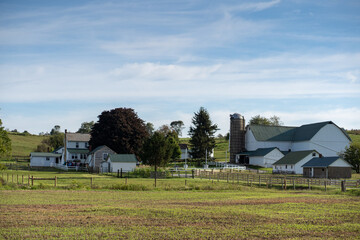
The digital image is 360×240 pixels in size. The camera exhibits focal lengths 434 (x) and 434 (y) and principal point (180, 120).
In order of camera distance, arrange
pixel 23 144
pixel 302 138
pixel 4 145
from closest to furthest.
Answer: pixel 4 145, pixel 302 138, pixel 23 144

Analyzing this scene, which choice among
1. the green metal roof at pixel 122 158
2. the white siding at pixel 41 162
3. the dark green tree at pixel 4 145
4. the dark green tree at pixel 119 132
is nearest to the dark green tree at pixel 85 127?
the white siding at pixel 41 162

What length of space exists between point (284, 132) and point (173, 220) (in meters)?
83.0

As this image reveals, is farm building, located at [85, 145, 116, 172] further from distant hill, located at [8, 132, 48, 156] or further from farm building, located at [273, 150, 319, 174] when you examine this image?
distant hill, located at [8, 132, 48, 156]

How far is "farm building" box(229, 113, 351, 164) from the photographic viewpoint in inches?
3487

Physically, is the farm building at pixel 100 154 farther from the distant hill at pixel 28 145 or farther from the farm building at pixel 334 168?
the distant hill at pixel 28 145

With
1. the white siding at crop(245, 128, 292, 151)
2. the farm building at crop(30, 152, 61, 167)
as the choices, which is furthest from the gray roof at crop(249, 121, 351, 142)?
the farm building at crop(30, 152, 61, 167)

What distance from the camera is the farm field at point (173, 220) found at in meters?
15.6

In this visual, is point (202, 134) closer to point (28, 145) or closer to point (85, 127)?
point (28, 145)

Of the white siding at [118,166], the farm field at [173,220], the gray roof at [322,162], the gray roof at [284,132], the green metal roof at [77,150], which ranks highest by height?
the gray roof at [284,132]

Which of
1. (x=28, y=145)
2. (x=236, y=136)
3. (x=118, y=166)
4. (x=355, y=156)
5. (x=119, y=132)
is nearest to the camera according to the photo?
(x=118, y=166)

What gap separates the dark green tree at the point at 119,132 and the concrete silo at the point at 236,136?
2394cm

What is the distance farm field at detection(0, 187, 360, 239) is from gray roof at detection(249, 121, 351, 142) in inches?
2651

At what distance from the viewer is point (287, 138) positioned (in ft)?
316

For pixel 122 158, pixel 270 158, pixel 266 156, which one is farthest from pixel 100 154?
pixel 270 158
